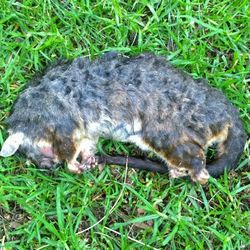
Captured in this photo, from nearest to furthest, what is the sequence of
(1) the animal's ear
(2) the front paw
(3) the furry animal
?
(3) the furry animal < (1) the animal's ear < (2) the front paw

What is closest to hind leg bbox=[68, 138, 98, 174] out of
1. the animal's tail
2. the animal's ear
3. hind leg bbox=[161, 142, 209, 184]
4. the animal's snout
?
the animal's snout

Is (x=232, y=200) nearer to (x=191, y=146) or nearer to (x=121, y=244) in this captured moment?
(x=191, y=146)

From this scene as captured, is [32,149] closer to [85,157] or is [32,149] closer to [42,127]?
[42,127]

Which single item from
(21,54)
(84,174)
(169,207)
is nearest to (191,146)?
(169,207)

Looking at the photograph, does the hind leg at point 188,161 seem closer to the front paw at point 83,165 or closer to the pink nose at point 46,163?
the front paw at point 83,165

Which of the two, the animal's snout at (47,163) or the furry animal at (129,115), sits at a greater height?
the furry animal at (129,115)

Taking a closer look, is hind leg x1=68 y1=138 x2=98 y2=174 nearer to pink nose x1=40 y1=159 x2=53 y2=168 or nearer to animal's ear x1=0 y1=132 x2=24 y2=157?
pink nose x1=40 y1=159 x2=53 y2=168

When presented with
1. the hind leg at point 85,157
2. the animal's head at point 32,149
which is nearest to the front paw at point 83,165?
the hind leg at point 85,157
